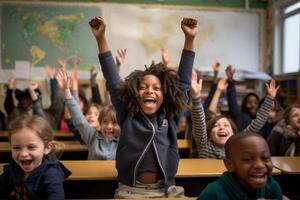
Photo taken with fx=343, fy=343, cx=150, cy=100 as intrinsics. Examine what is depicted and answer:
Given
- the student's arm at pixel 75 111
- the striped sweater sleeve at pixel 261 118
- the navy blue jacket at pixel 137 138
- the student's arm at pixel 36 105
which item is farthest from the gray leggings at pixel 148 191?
the student's arm at pixel 36 105

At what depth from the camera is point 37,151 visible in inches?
62.5

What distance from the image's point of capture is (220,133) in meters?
2.47

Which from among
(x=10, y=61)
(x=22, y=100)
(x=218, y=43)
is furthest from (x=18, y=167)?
(x=218, y=43)

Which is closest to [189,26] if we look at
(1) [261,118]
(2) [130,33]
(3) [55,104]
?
(1) [261,118]

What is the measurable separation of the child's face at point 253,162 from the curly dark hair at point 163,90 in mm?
610

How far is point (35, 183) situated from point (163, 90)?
0.80 meters

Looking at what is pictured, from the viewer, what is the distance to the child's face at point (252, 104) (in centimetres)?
444

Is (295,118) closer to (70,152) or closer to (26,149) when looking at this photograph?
(70,152)

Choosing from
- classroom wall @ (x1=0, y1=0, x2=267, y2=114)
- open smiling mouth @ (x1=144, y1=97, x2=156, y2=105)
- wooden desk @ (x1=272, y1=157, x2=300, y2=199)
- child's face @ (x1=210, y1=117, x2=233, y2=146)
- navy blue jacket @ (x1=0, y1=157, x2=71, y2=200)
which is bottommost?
wooden desk @ (x1=272, y1=157, x2=300, y2=199)

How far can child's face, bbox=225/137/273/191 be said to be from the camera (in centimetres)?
129

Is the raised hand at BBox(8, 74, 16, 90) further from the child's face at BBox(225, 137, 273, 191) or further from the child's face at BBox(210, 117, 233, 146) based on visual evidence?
the child's face at BBox(225, 137, 273, 191)

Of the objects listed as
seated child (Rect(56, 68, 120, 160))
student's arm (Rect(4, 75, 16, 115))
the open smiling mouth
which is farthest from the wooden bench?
student's arm (Rect(4, 75, 16, 115))

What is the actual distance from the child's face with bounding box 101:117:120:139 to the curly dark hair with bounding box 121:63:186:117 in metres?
0.72

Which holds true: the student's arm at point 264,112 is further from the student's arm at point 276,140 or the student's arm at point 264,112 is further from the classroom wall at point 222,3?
the classroom wall at point 222,3
